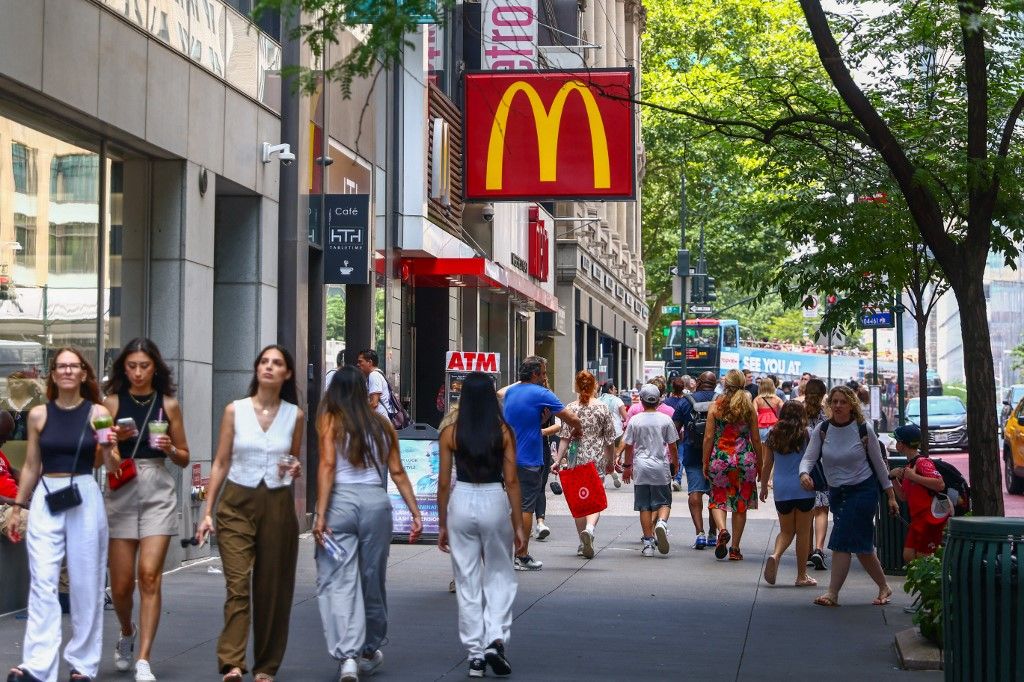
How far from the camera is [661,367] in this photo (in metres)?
62.8

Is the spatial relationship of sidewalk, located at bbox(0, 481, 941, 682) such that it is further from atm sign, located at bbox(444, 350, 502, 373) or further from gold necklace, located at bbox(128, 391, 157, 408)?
atm sign, located at bbox(444, 350, 502, 373)

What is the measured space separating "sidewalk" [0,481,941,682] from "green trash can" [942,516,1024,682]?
1.28 m

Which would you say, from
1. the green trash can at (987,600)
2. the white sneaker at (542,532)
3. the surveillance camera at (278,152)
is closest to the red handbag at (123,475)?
the green trash can at (987,600)

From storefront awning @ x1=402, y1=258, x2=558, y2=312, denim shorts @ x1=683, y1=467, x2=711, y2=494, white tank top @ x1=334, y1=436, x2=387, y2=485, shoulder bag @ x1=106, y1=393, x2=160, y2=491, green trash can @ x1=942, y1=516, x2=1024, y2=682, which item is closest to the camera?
green trash can @ x1=942, y1=516, x2=1024, y2=682

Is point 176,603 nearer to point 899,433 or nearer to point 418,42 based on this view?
point 899,433

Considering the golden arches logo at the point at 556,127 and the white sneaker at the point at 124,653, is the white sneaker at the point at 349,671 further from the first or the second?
the golden arches logo at the point at 556,127

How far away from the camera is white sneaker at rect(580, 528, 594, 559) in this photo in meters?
14.7

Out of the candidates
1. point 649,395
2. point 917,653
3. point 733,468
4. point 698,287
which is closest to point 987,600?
point 917,653

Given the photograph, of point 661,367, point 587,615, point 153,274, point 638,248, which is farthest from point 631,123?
point 661,367

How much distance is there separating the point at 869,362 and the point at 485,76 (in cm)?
5672

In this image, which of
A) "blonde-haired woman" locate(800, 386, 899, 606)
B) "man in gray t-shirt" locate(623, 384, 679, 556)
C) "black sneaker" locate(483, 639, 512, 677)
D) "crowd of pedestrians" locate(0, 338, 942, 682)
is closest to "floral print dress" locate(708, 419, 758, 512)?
"man in gray t-shirt" locate(623, 384, 679, 556)

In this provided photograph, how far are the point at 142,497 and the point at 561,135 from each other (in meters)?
12.9

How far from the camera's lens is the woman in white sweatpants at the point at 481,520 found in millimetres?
8609

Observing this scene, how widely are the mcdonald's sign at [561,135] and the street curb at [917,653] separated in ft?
37.5
